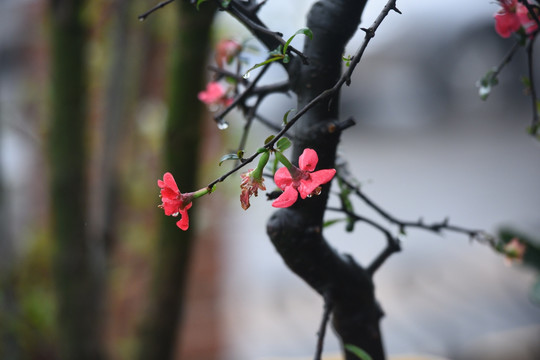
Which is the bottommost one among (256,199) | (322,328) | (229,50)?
(322,328)

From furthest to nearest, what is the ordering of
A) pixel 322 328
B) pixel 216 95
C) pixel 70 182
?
pixel 70 182 → pixel 216 95 → pixel 322 328

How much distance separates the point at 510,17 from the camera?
39 centimetres

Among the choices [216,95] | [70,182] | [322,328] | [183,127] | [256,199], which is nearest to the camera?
[322,328]

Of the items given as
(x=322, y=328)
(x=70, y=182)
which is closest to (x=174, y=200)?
(x=322, y=328)

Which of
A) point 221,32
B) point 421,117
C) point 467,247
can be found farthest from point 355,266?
point 421,117

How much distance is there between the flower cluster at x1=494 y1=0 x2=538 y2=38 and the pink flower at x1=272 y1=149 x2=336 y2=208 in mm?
195

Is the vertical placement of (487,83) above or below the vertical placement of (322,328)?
above

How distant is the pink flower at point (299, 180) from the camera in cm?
29

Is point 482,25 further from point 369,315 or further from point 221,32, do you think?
point 369,315

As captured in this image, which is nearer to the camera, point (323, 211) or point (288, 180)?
point (288, 180)

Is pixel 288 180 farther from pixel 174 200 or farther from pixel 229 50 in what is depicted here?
pixel 229 50

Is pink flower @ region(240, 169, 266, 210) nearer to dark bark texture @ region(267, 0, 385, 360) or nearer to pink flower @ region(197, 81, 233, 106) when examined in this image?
dark bark texture @ region(267, 0, 385, 360)

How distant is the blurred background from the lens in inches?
45.8

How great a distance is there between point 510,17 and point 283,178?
0.72 ft
